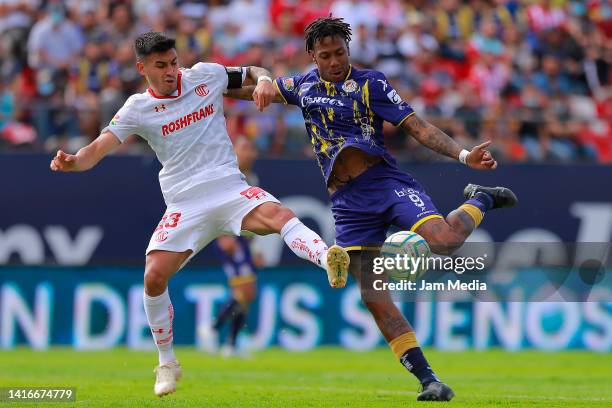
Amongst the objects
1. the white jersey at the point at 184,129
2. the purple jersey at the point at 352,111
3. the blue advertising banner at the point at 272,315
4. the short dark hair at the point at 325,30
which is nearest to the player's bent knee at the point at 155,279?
the white jersey at the point at 184,129

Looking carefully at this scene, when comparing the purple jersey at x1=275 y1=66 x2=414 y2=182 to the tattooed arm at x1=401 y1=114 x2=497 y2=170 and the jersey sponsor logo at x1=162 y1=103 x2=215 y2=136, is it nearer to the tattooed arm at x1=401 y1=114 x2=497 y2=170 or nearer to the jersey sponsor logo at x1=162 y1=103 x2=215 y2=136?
the tattooed arm at x1=401 y1=114 x2=497 y2=170

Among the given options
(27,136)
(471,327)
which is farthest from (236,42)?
(471,327)

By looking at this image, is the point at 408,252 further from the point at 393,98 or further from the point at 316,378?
the point at 316,378

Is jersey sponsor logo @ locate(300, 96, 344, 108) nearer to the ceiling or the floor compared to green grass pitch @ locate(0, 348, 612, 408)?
nearer to the ceiling

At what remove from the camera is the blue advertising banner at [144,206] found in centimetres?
1870

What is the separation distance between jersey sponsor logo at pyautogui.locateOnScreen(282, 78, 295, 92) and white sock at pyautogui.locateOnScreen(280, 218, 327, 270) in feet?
3.87

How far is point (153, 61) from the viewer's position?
999 centimetres

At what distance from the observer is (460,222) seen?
9.68 metres

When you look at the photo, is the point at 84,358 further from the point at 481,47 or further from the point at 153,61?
the point at 481,47

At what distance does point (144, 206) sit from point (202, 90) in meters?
9.02

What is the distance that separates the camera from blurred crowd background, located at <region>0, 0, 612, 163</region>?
1892cm

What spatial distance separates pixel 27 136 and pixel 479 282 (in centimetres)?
1021

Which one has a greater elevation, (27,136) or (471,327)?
(27,136)

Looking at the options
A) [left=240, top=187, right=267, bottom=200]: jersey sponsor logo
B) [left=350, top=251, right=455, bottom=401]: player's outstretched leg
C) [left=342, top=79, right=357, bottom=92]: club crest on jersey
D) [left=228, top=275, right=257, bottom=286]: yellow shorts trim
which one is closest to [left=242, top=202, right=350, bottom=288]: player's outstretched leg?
[left=240, top=187, right=267, bottom=200]: jersey sponsor logo
